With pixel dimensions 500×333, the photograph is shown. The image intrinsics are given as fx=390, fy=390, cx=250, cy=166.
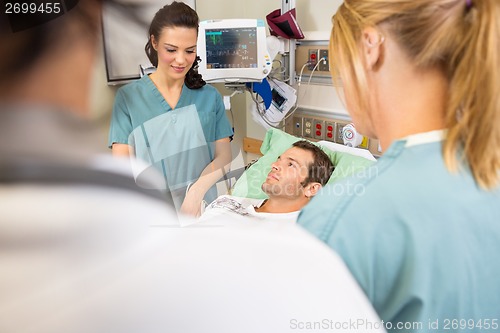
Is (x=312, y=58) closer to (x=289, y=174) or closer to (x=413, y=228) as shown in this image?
(x=289, y=174)

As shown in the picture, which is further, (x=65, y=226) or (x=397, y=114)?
(x=397, y=114)

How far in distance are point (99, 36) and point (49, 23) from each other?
0.04 m

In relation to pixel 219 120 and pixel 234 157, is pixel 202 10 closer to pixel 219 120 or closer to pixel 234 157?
pixel 219 120

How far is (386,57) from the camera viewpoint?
544 mm

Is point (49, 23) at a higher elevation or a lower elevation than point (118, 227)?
higher

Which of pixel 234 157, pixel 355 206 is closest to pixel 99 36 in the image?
pixel 355 206

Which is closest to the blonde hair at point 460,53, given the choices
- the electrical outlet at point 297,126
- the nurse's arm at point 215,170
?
the nurse's arm at point 215,170

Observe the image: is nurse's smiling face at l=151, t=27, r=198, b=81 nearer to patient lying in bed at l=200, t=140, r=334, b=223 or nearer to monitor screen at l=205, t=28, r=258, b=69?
monitor screen at l=205, t=28, r=258, b=69

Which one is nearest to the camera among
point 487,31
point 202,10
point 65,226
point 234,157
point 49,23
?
point 65,226

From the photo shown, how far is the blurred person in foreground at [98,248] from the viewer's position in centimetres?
23

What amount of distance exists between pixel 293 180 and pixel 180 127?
0.55 metres

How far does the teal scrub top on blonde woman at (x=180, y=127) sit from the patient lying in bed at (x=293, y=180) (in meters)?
0.26

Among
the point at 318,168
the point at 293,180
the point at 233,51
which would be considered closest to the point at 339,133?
the point at 318,168

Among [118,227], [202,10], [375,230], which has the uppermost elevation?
[202,10]
